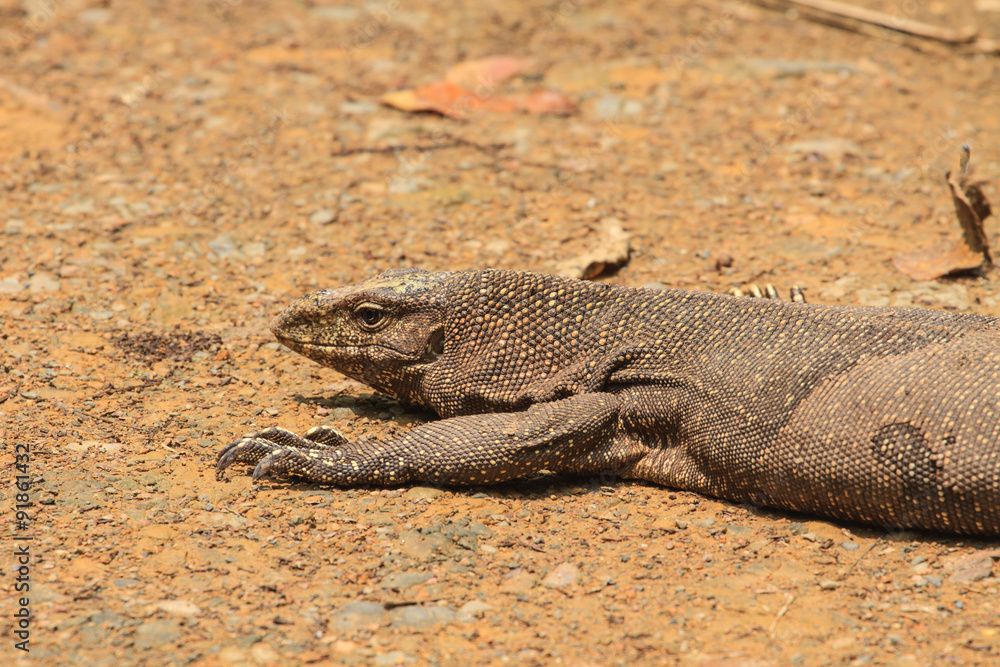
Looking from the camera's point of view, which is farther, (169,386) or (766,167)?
(766,167)

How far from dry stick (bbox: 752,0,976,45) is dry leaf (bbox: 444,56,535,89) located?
169 inches

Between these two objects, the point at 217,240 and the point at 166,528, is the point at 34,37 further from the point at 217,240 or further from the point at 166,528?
the point at 166,528

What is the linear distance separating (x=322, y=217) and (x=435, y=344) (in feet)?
11.5

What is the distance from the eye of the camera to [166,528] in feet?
17.1

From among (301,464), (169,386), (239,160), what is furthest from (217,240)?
(301,464)

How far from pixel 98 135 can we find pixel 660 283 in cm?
657

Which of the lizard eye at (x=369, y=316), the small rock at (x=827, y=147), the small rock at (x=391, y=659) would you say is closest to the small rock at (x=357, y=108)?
the small rock at (x=827, y=147)

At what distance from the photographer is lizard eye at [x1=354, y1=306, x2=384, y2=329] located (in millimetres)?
6406

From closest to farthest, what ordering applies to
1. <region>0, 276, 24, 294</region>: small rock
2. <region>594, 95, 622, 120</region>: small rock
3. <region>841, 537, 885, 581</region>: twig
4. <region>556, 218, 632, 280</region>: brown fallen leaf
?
1. <region>841, 537, 885, 581</region>: twig
2. <region>0, 276, 24, 294</region>: small rock
3. <region>556, 218, 632, 280</region>: brown fallen leaf
4. <region>594, 95, 622, 120</region>: small rock

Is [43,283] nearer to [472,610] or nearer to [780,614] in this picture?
[472,610]

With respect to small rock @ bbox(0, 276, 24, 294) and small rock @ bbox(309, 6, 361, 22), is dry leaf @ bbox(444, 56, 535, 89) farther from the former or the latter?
small rock @ bbox(0, 276, 24, 294)

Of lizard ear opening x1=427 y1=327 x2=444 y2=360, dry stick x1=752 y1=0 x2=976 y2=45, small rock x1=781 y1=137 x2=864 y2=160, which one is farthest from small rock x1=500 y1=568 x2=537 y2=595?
dry stick x1=752 y1=0 x2=976 y2=45

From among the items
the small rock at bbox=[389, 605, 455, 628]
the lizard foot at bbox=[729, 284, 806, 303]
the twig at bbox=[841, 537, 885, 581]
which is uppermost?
the lizard foot at bbox=[729, 284, 806, 303]

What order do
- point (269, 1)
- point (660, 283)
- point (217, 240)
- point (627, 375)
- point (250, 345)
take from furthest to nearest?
point (269, 1)
point (217, 240)
point (660, 283)
point (250, 345)
point (627, 375)
